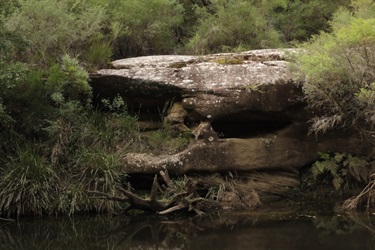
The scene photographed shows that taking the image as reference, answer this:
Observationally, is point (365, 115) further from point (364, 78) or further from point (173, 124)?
point (173, 124)

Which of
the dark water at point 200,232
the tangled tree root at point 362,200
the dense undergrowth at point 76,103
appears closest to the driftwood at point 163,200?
the dark water at point 200,232

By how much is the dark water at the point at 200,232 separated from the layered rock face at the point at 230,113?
69.2 inches

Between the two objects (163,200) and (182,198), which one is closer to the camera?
(182,198)

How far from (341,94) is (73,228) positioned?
665 centimetres

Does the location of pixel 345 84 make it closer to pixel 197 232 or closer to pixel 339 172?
pixel 339 172

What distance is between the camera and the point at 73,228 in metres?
10.6

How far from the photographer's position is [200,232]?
32.6 feet

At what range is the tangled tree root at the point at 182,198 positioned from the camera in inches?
446

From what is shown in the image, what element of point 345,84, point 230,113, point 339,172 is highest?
point 345,84

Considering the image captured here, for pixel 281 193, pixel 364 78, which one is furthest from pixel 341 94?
pixel 281 193

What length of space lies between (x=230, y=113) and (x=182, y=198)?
9.14 ft

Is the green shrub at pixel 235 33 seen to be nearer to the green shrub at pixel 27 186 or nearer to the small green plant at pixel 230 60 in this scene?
the small green plant at pixel 230 60

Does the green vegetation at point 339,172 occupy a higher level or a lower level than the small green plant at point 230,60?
lower

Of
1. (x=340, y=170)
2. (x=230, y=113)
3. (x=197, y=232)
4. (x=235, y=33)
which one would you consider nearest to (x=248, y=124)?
(x=230, y=113)
